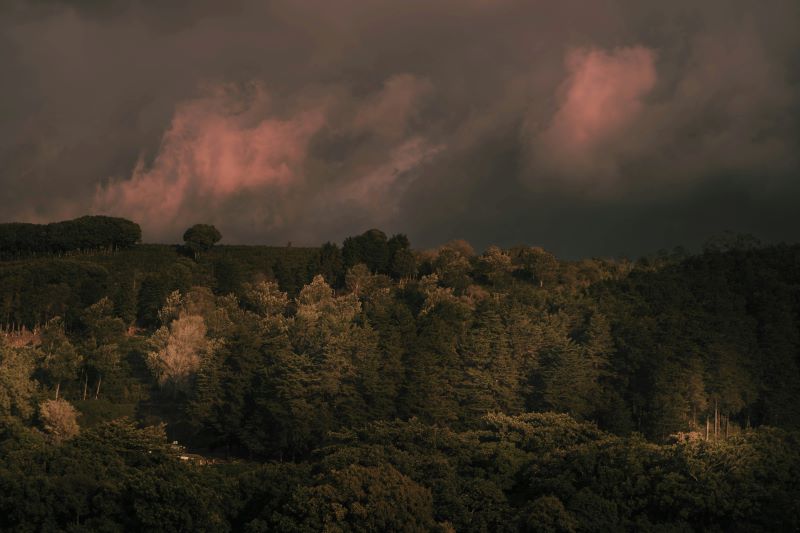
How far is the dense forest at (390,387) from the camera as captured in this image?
7075cm

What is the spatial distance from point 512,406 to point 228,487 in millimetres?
42037

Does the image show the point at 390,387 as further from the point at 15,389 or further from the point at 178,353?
the point at 15,389

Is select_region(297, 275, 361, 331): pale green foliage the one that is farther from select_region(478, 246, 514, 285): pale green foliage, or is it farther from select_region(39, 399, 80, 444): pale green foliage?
select_region(39, 399, 80, 444): pale green foliage

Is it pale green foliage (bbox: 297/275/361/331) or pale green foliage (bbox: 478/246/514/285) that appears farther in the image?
pale green foliage (bbox: 478/246/514/285)

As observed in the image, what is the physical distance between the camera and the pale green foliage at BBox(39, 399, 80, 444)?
98000mm

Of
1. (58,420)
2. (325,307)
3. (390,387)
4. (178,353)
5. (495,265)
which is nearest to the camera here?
(58,420)

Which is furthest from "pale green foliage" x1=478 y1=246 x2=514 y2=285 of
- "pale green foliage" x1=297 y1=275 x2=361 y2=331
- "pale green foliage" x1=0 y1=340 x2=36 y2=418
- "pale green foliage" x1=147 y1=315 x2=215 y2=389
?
"pale green foliage" x1=0 y1=340 x2=36 y2=418

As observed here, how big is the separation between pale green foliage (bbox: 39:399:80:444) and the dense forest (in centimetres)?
21

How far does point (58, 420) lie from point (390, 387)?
3128cm

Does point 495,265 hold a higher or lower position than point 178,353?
higher

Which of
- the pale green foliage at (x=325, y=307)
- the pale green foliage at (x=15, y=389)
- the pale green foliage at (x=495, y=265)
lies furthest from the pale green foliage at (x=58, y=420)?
the pale green foliage at (x=495, y=265)

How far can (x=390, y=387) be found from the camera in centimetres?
10919

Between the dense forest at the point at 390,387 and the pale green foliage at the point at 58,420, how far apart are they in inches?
8.2

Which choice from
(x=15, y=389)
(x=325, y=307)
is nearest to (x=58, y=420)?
(x=15, y=389)
